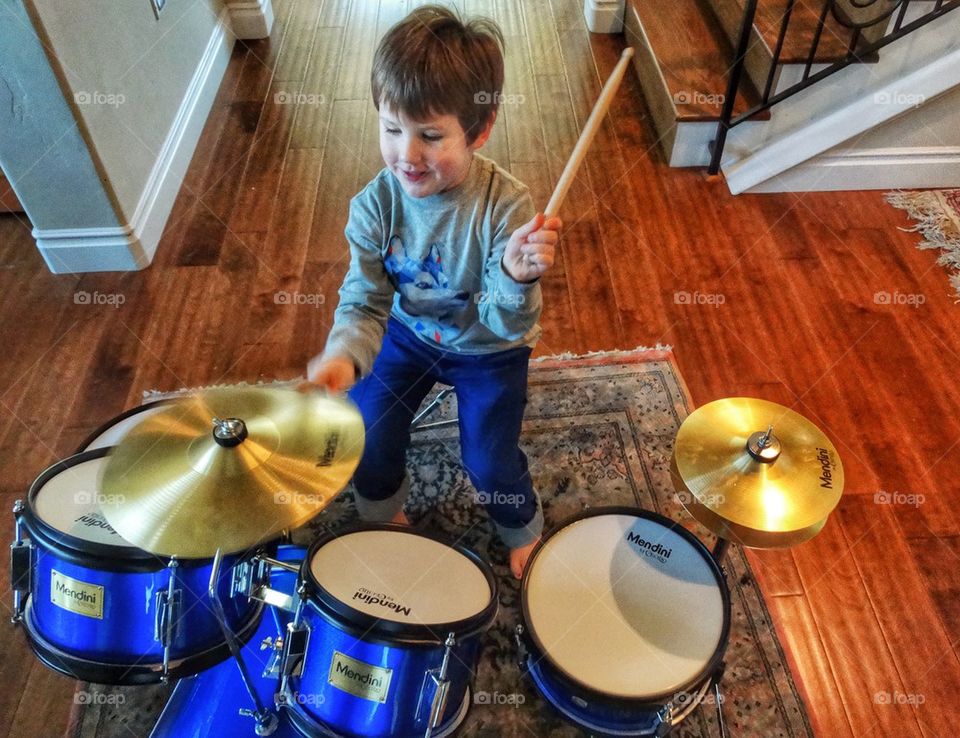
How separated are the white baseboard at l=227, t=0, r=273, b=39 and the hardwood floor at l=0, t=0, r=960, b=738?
0.36 metres

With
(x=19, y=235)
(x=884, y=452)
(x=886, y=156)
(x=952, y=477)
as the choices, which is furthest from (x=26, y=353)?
(x=886, y=156)

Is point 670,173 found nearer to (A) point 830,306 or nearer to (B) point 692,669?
(A) point 830,306

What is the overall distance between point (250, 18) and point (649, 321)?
6.39 feet

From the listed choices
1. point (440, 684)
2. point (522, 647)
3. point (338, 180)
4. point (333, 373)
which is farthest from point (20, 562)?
point (338, 180)

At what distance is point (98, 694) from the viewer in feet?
4.00

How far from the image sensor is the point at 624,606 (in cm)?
100

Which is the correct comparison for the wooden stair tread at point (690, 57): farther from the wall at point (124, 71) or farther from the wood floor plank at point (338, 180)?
the wall at point (124, 71)

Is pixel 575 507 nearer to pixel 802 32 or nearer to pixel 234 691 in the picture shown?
pixel 234 691

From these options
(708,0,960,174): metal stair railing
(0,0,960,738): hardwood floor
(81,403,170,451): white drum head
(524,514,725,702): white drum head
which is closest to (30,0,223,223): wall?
(0,0,960,738): hardwood floor

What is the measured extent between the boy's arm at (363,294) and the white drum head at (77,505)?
0.37 m

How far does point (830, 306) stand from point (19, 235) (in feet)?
6.95

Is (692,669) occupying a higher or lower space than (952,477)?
higher

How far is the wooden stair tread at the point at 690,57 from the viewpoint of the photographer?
2.16m

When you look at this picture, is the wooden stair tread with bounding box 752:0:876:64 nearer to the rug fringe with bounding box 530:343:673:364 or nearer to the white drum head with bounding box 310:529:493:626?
the rug fringe with bounding box 530:343:673:364
